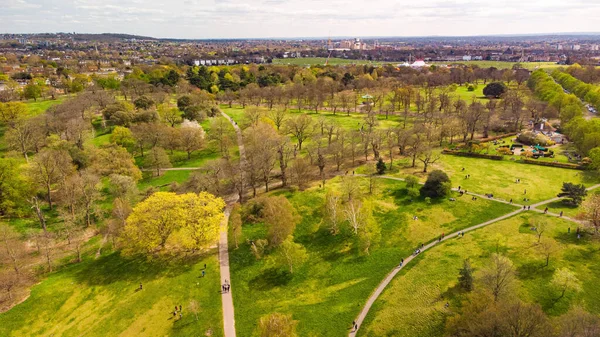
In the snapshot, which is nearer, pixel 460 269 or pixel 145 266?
pixel 460 269

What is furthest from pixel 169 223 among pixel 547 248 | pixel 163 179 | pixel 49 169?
pixel 547 248

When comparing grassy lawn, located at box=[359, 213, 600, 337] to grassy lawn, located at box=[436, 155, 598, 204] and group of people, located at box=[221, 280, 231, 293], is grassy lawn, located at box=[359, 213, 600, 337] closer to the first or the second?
grassy lawn, located at box=[436, 155, 598, 204]

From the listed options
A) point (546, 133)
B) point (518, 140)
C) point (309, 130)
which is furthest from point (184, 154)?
point (546, 133)

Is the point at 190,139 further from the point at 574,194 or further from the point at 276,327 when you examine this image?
the point at 574,194

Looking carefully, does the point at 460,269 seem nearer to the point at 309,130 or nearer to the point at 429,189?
the point at 429,189

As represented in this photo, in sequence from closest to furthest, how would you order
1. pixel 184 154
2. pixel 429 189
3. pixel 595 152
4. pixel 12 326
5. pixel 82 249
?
pixel 12 326, pixel 82 249, pixel 429 189, pixel 595 152, pixel 184 154

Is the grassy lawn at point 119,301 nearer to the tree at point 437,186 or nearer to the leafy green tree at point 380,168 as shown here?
the tree at point 437,186
